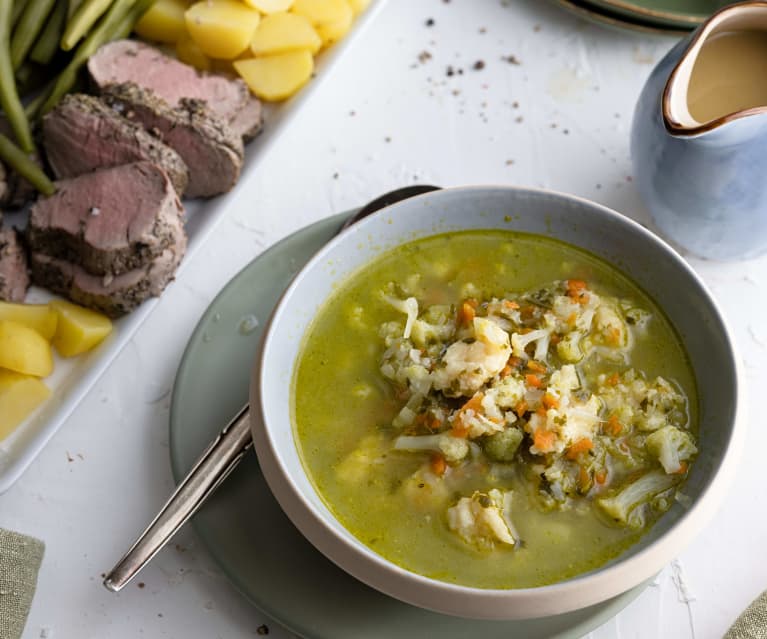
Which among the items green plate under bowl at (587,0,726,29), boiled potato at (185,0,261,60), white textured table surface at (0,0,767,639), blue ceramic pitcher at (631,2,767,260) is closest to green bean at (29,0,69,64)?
boiled potato at (185,0,261,60)

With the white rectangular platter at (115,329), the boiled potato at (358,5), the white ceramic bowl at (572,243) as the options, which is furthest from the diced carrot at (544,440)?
the boiled potato at (358,5)

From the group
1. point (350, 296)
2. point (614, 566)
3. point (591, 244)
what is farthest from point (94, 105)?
point (614, 566)

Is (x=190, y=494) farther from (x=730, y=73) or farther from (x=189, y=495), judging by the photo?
(x=730, y=73)

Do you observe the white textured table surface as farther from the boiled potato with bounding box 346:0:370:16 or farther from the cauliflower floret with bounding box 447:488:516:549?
the cauliflower floret with bounding box 447:488:516:549

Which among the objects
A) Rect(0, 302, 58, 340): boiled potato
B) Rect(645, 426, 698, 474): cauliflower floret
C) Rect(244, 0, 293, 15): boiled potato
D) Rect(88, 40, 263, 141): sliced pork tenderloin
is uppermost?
Rect(244, 0, 293, 15): boiled potato

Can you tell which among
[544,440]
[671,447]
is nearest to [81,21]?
[544,440]

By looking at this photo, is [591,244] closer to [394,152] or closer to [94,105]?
[394,152]
